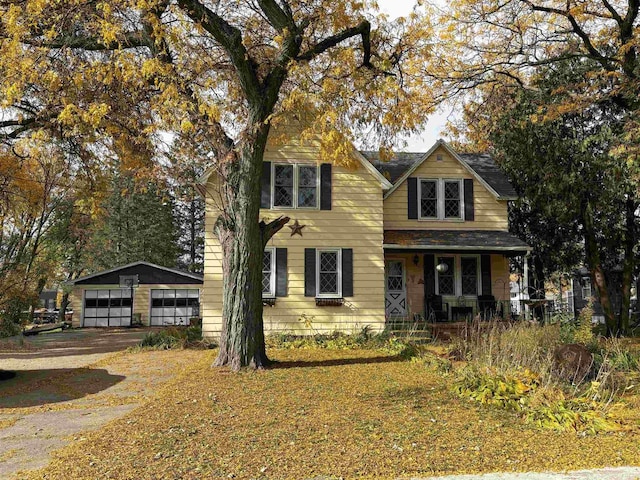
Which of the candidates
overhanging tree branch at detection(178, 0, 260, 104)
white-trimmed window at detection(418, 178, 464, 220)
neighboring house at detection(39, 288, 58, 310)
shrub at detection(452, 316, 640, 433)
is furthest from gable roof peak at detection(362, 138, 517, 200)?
neighboring house at detection(39, 288, 58, 310)

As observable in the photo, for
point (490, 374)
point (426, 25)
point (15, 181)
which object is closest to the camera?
point (490, 374)

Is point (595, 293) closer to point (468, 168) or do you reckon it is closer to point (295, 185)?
point (468, 168)

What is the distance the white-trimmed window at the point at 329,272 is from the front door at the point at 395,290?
8.88 ft

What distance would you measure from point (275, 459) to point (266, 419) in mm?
1460

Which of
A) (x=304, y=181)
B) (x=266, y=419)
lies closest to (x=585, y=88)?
(x=304, y=181)

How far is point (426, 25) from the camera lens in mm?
14852

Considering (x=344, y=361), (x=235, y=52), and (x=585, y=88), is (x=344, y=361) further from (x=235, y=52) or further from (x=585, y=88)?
(x=585, y=88)

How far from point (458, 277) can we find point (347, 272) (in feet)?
14.1

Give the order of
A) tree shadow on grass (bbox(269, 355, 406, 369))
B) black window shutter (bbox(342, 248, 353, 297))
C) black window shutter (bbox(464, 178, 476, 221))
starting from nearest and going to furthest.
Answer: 1. tree shadow on grass (bbox(269, 355, 406, 369))
2. black window shutter (bbox(342, 248, 353, 297))
3. black window shutter (bbox(464, 178, 476, 221))

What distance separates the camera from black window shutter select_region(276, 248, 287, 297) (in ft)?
49.8

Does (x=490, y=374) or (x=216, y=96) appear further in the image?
(x=216, y=96)

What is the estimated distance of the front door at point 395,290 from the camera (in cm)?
1742

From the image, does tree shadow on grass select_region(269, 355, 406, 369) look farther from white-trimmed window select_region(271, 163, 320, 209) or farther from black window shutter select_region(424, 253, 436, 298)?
black window shutter select_region(424, 253, 436, 298)

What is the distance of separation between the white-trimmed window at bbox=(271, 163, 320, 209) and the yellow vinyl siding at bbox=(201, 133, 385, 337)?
0.21m
